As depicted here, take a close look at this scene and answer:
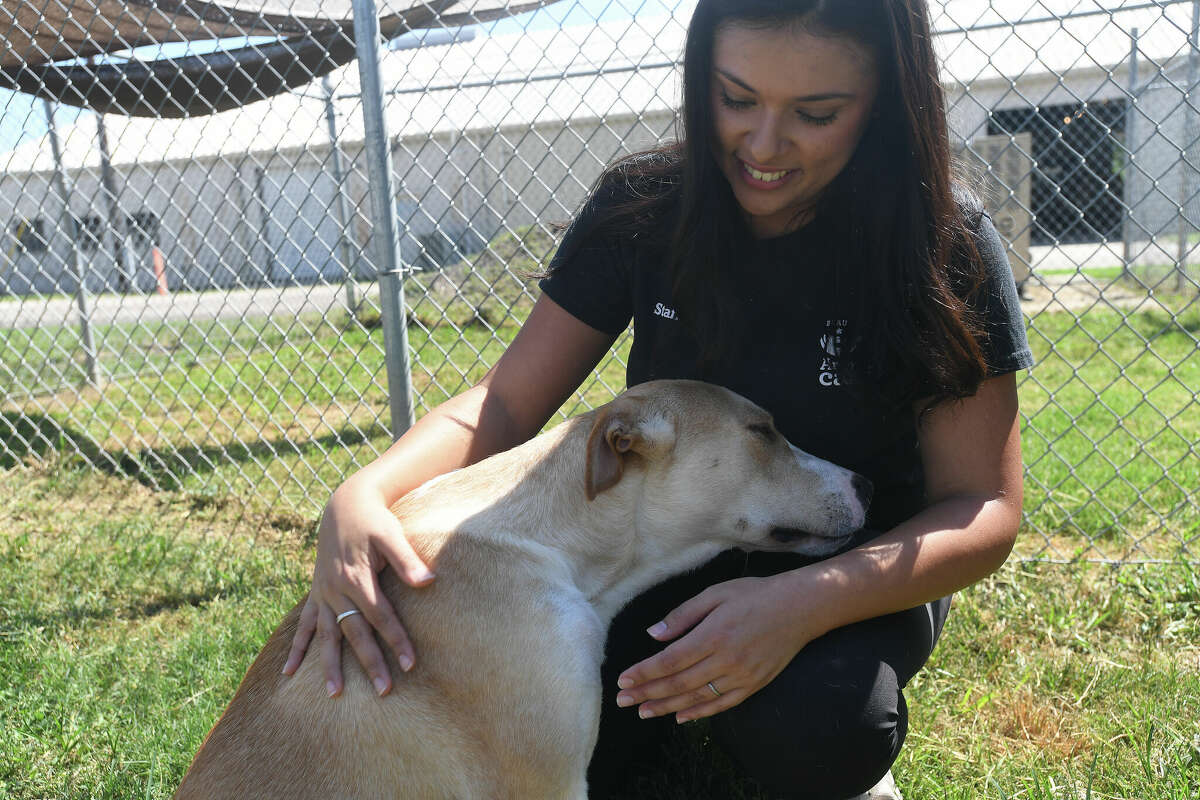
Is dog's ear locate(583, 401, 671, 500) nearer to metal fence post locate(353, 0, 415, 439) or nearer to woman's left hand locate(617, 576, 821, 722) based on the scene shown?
woman's left hand locate(617, 576, 821, 722)

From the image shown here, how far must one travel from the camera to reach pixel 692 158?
2262 mm

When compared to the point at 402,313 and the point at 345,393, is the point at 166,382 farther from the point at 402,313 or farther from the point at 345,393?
the point at 402,313

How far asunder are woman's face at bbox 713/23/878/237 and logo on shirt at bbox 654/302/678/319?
35 cm

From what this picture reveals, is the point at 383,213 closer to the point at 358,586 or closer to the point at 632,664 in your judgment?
the point at 358,586

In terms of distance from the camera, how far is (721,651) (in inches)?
73.0

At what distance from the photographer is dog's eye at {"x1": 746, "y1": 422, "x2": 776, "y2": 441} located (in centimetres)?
229

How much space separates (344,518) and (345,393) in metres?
4.58

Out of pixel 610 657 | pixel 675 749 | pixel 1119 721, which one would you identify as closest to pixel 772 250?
pixel 610 657

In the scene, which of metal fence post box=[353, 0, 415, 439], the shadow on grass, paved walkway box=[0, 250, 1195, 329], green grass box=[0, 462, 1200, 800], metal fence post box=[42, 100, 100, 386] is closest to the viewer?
green grass box=[0, 462, 1200, 800]

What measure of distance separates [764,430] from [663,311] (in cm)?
44

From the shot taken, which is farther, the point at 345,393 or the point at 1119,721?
the point at 345,393

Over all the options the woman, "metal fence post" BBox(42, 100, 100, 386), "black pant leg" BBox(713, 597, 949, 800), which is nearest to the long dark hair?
the woman

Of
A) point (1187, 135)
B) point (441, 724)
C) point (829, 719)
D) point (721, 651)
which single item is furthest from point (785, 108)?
point (1187, 135)

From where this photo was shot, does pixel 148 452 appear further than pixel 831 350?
Yes
